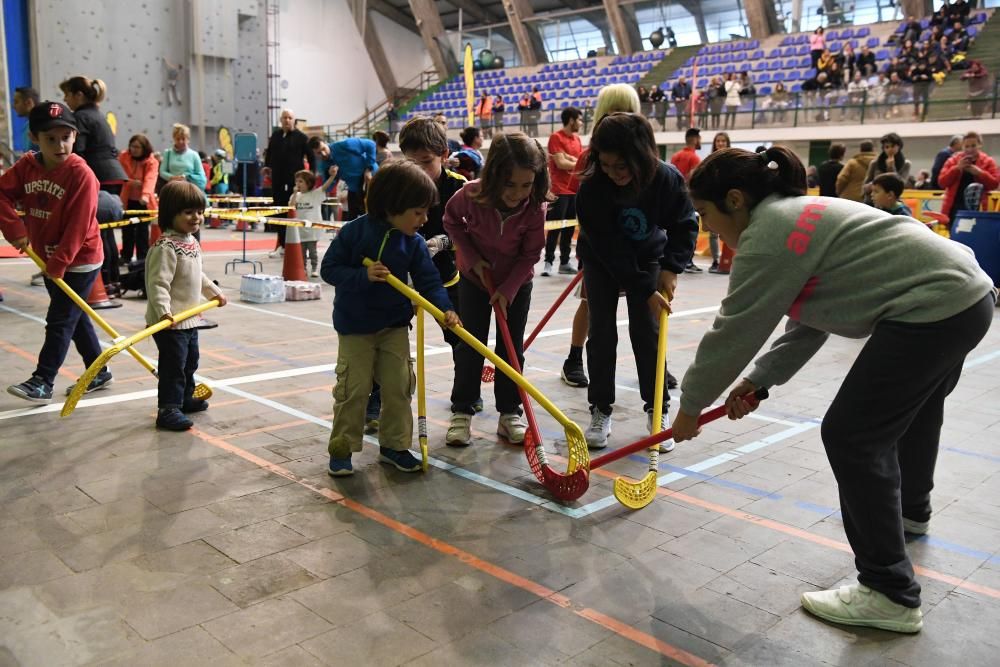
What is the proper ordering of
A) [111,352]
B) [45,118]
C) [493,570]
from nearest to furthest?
[493,570]
[111,352]
[45,118]

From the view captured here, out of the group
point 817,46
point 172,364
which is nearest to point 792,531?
point 172,364

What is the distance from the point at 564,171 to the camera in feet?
33.0

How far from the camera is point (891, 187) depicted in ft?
24.1

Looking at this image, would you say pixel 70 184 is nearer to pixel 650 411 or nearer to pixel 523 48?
pixel 650 411

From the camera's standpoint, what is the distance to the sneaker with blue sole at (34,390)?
469cm

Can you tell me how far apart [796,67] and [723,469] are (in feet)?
78.4

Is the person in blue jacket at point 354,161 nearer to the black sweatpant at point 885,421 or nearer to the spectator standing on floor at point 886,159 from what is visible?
the spectator standing on floor at point 886,159

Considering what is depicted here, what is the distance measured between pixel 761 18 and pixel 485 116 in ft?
31.5

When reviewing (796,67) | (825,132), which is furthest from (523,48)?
(825,132)

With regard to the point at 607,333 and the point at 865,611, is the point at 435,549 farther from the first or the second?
the point at 607,333

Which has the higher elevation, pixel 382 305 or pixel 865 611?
pixel 382 305

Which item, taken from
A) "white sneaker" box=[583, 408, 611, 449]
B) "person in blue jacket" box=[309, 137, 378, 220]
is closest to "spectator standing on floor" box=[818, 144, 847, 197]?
"person in blue jacket" box=[309, 137, 378, 220]

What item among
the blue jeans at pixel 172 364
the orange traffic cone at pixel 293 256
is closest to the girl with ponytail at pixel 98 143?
the orange traffic cone at pixel 293 256

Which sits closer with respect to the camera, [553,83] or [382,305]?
[382,305]
